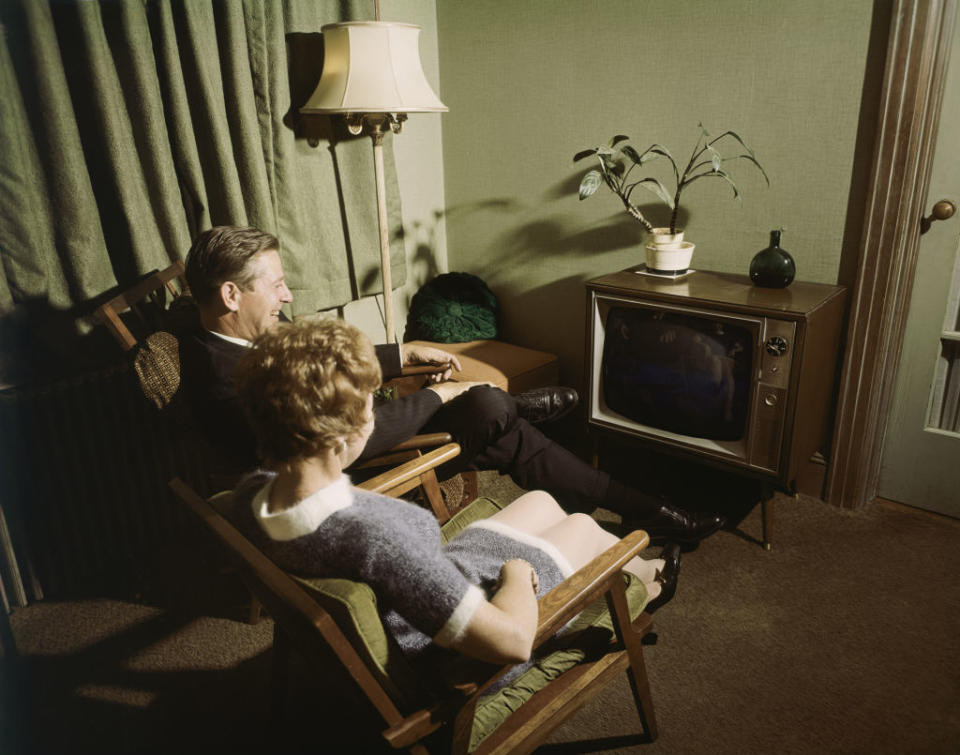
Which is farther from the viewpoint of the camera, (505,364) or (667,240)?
(505,364)

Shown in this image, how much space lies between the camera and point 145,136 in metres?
1.92

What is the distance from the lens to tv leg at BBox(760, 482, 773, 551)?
2084mm

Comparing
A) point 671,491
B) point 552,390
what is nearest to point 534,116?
point 552,390

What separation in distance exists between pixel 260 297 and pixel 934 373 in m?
2.02

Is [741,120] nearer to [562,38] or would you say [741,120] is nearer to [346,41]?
[562,38]

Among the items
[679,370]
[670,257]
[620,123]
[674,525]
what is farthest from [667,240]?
[674,525]

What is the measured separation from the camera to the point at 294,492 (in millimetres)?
1010

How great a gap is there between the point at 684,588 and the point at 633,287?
89 centimetres

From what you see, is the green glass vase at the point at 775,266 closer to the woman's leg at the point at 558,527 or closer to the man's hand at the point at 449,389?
the man's hand at the point at 449,389

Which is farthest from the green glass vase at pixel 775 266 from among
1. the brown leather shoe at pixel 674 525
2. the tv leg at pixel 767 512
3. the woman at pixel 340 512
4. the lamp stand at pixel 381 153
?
the woman at pixel 340 512

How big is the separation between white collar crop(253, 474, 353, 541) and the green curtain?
4.19 ft

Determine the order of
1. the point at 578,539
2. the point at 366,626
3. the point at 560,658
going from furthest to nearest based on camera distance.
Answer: the point at 578,539, the point at 560,658, the point at 366,626

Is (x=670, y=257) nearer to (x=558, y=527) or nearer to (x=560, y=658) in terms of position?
(x=558, y=527)

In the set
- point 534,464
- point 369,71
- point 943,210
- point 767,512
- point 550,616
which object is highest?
point 369,71
